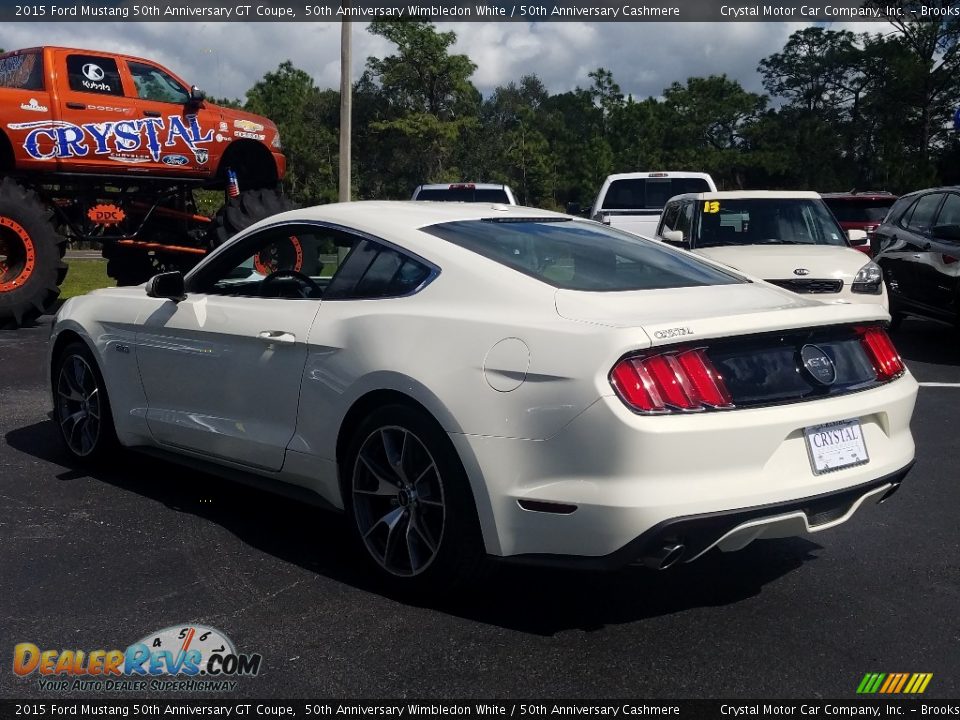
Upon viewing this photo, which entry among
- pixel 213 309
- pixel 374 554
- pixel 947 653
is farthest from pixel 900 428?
pixel 213 309

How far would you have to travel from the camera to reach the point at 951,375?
31.4 ft

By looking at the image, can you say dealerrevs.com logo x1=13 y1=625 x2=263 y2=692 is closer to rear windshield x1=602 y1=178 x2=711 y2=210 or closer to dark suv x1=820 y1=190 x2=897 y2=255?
rear windshield x1=602 y1=178 x2=711 y2=210

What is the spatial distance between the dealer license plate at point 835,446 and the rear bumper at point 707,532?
11 centimetres

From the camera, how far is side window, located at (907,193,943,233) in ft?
38.2

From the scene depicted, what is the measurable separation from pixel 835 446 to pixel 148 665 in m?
2.45

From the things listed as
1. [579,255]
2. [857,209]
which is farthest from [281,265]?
[857,209]

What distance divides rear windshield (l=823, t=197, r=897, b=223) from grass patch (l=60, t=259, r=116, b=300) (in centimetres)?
1273

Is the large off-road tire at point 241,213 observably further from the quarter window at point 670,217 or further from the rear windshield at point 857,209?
the rear windshield at point 857,209

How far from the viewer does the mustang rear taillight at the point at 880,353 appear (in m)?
4.10

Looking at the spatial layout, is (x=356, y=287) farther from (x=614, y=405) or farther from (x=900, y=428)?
(x=900, y=428)

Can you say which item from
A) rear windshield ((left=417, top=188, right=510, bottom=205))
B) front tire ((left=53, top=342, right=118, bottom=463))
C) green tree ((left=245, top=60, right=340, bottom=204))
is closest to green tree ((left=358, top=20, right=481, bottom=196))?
green tree ((left=245, top=60, right=340, bottom=204))

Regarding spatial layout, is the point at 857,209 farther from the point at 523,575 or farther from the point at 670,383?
the point at 670,383

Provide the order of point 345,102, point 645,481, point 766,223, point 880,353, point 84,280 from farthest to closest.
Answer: point 345,102 → point 84,280 → point 766,223 → point 880,353 → point 645,481

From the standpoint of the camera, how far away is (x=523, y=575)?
4.30 meters
